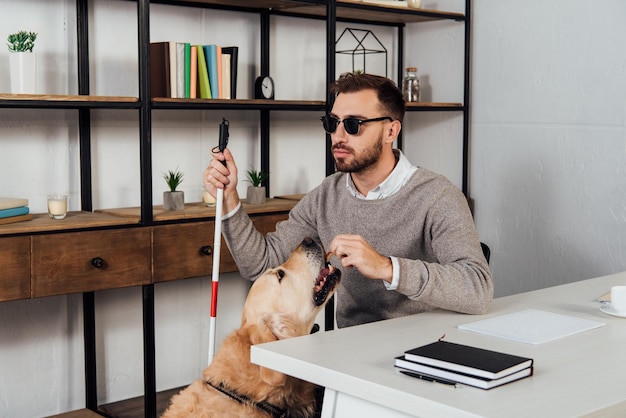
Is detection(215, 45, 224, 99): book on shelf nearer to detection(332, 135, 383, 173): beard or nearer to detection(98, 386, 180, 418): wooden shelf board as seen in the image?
detection(332, 135, 383, 173): beard

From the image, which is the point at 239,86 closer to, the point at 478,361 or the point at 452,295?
the point at 452,295

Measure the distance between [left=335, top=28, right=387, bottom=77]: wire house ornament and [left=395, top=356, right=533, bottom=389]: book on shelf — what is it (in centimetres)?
281

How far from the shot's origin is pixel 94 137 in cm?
355

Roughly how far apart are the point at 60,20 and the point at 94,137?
49cm

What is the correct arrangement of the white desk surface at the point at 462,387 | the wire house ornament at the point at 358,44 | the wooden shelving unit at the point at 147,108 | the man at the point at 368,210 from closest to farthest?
1. the white desk surface at the point at 462,387
2. the man at the point at 368,210
3. the wooden shelving unit at the point at 147,108
4. the wire house ornament at the point at 358,44

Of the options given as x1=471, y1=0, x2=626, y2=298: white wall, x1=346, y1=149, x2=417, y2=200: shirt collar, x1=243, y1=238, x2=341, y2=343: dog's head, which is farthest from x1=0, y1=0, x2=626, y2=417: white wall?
x1=243, y1=238, x2=341, y2=343: dog's head

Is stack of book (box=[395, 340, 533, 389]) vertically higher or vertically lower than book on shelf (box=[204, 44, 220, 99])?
lower

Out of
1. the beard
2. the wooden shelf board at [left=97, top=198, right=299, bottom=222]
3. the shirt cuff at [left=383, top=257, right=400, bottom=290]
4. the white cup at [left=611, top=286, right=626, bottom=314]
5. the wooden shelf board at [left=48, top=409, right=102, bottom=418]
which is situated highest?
the beard

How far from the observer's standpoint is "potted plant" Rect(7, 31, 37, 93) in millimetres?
3098

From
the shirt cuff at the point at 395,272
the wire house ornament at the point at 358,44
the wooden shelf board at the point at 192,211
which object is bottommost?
the shirt cuff at the point at 395,272

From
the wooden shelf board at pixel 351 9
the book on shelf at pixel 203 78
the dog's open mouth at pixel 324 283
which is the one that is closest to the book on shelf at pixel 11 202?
the book on shelf at pixel 203 78

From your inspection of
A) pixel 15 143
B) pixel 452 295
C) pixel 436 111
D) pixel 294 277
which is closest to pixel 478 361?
pixel 452 295

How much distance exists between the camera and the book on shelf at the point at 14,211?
119 inches

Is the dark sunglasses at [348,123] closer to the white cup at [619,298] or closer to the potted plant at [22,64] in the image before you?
the white cup at [619,298]
